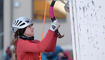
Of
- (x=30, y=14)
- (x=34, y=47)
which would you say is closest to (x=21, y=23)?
(x=34, y=47)

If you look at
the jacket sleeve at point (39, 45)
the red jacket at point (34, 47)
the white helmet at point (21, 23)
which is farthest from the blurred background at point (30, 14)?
the jacket sleeve at point (39, 45)

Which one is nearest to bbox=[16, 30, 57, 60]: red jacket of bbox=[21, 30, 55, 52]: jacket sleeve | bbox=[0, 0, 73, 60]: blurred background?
bbox=[21, 30, 55, 52]: jacket sleeve

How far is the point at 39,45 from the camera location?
11.6ft

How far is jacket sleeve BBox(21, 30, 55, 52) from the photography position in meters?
3.49

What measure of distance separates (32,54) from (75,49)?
0.91m

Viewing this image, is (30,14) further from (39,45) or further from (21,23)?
(39,45)

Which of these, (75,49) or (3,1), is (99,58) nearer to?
(75,49)

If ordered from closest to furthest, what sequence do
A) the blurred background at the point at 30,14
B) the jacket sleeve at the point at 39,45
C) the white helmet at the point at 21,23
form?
1. the jacket sleeve at the point at 39,45
2. the white helmet at the point at 21,23
3. the blurred background at the point at 30,14

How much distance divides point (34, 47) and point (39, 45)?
9cm

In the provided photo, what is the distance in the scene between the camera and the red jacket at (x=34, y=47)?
3498mm

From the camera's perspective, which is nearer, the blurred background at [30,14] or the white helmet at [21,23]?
the white helmet at [21,23]

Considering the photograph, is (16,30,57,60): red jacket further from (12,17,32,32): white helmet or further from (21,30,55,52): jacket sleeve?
(12,17,32,32): white helmet

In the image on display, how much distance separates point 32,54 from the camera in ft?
12.7

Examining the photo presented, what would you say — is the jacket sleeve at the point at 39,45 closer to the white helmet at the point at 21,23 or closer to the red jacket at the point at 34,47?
the red jacket at the point at 34,47
